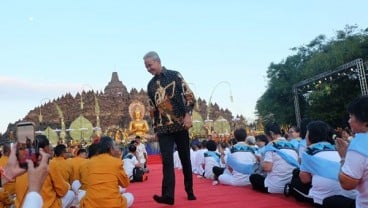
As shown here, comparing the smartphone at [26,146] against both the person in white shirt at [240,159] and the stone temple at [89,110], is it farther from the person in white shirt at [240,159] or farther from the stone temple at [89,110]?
the stone temple at [89,110]

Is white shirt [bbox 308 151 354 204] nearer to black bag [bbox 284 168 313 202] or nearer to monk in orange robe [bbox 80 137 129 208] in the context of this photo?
black bag [bbox 284 168 313 202]

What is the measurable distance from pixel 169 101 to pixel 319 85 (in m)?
19.1

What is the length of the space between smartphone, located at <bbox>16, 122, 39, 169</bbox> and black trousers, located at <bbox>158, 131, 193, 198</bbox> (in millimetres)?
2989

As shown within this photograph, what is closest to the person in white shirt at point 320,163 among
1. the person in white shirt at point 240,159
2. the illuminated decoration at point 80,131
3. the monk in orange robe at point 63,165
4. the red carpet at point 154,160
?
the person in white shirt at point 240,159

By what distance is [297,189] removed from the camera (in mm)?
4535

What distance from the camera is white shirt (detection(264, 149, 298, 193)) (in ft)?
17.1

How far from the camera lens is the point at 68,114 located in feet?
135

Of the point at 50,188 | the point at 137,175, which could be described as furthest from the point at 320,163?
the point at 137,175

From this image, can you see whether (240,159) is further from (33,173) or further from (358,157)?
(33,173)

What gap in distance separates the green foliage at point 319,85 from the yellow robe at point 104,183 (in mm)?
19677

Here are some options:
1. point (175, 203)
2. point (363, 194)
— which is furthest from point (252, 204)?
point (363, 194)

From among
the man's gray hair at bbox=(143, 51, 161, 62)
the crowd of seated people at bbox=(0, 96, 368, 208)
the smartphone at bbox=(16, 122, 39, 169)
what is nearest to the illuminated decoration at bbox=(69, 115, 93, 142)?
the crowd of seated people at bbox=(0, 96, 368, 208)

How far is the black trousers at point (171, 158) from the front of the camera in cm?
449

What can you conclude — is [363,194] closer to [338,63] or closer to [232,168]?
[232,168]
